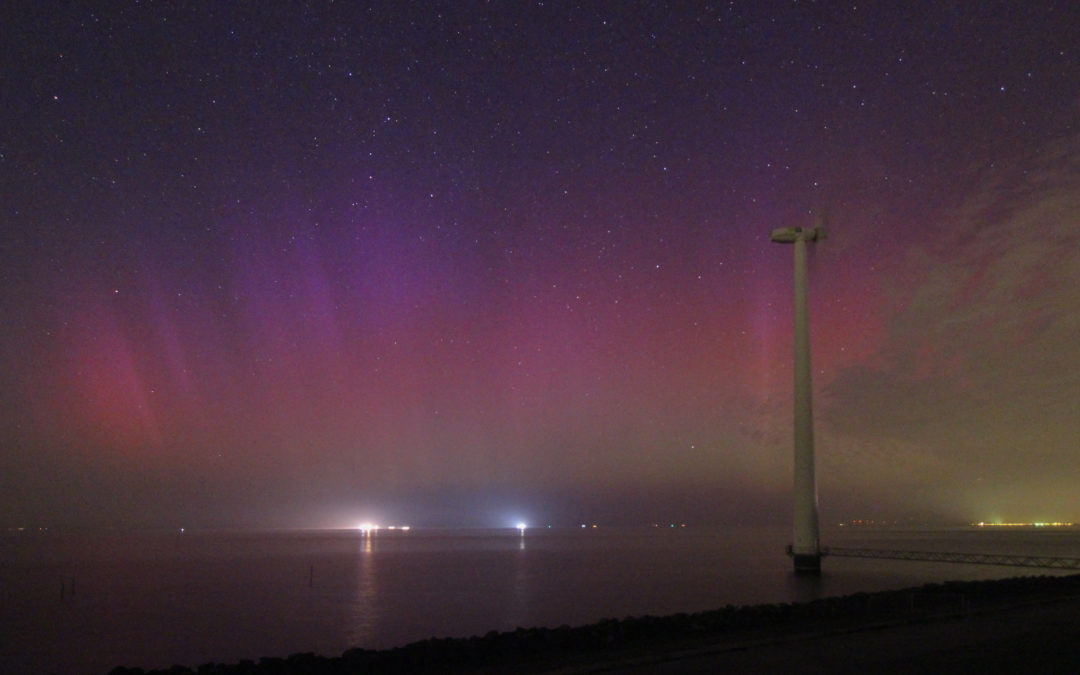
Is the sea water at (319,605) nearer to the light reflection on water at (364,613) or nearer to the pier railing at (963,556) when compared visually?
the light reflection on water at (364,613)

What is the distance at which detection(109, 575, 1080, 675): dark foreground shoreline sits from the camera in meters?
19.5

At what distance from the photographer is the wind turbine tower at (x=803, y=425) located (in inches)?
2457

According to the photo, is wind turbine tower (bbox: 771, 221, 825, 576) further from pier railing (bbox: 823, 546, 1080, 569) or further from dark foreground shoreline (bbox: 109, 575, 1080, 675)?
dark foreground shoreline (bbox: 109, 575, 1080, 675)

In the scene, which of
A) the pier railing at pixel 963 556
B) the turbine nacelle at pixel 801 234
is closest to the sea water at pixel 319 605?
the pier railing at pixel 963 556

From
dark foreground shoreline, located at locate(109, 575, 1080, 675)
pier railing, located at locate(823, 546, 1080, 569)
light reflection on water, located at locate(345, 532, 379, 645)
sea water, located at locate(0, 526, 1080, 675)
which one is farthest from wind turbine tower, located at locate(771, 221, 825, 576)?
light reflection on water, located at locate(345, 532, 379, 645)

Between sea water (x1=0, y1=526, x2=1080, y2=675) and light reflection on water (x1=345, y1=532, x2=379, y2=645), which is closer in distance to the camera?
sea water (x1=0, y1=526, x2=1080, y2=675)

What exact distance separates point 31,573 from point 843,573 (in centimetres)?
11135

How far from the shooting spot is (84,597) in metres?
80.5

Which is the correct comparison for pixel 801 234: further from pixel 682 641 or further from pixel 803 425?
pixel 682 641

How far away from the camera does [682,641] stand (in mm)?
23453

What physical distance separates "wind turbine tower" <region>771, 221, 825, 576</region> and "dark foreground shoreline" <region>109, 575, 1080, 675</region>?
30.5m

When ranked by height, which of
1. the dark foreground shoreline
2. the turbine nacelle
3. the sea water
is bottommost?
the sea water

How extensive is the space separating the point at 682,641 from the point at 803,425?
41.9 m

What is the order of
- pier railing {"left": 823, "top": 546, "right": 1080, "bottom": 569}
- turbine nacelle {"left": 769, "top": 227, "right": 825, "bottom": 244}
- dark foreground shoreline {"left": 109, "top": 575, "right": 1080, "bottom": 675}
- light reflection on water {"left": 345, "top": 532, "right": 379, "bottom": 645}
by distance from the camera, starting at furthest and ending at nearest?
pier railing {"left": 823, "top": 546, "right": 1080, "bottom": 569} → turbine nacelle {"left": 769, "top": 227, "right": 825, "bottom": 244} → light reflection on water {"left": 345, "top": 532, "right": 379, "bottom": 645} → dark foreground shoreline {"left": 109, "top": 575, "right": 1080, "bottom": 675}
